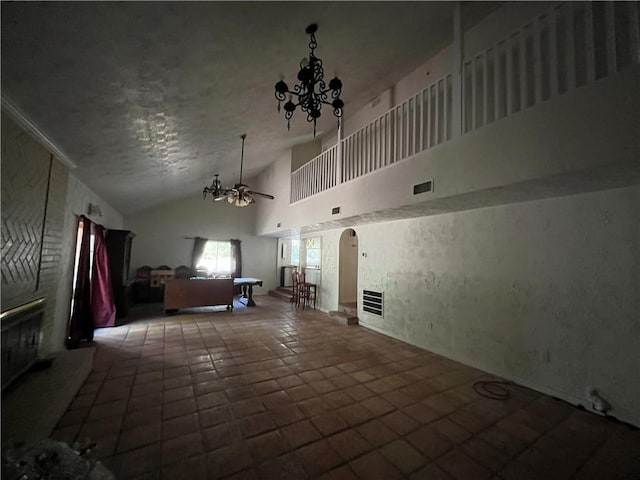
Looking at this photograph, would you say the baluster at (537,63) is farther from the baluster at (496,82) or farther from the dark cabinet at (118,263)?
the dark cabinet at (118,263)

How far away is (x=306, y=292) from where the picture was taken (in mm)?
6852

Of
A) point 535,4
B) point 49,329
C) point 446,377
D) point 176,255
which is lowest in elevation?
point 446,377

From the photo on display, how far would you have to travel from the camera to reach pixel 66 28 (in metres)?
1.42

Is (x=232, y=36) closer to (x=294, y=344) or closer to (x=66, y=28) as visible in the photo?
(x=66, y=28)

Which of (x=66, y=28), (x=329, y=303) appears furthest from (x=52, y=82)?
(x=329, y=303)

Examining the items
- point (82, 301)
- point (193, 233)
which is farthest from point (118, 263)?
point (193, 233)

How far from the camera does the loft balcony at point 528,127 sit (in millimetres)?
1901

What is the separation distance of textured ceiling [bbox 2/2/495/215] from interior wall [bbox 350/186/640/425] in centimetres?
247

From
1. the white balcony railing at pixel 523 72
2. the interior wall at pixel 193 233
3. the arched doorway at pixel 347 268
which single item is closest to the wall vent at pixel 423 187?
the white balcony railing at pixel 523 72

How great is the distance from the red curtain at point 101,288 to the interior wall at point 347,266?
14.8ft

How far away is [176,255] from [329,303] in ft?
18.0

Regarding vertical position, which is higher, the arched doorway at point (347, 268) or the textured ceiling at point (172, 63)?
the textured ceiling at point (172, 63)

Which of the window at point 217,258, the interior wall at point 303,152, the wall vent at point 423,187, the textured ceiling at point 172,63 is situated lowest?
the window at point 217,258

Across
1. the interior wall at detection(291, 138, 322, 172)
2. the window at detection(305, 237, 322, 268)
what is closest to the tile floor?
the window at detection(305, 237, 322, 268)
